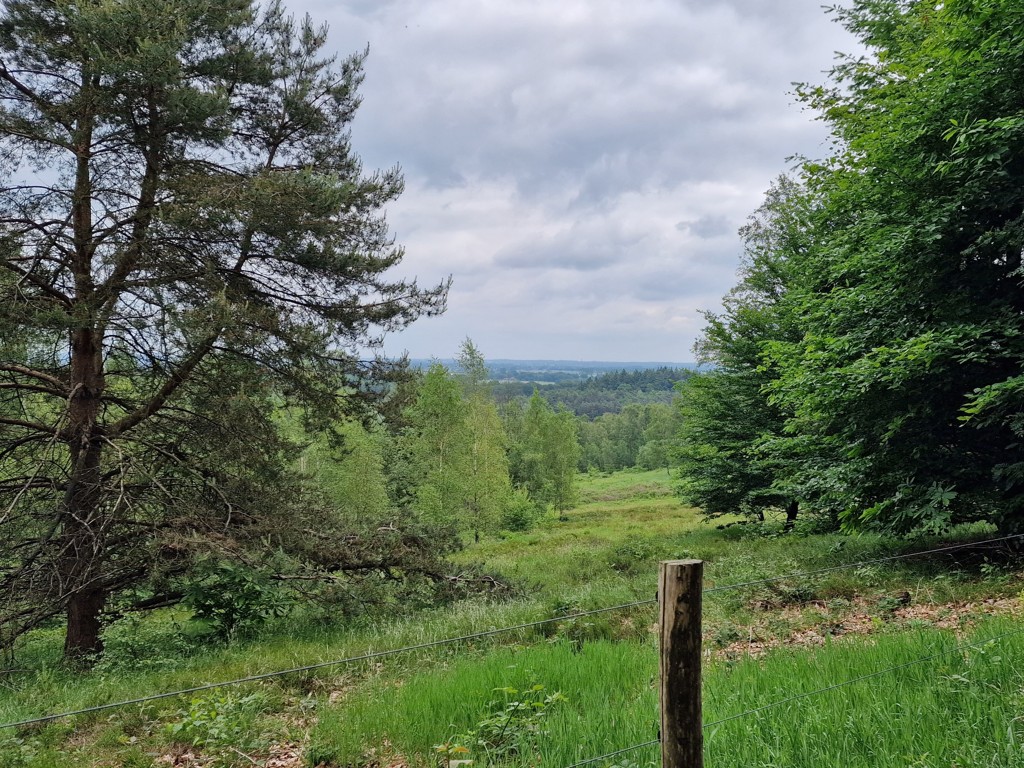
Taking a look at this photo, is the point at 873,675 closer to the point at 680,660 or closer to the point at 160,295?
the point at 680,660

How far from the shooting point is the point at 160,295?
27.8ft

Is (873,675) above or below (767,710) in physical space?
above

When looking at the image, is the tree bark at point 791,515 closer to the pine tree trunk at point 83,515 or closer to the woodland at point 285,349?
the woodland at point 285,349

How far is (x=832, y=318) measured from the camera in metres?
9.41

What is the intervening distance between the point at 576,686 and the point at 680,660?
2.49 m

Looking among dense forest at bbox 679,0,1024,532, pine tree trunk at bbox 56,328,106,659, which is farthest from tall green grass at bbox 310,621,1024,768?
pine tree trunk at bbox 56,328,106,659

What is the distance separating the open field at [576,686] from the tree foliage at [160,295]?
1812 millimetres

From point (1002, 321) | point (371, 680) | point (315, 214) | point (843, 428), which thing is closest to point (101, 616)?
point (371, 680)

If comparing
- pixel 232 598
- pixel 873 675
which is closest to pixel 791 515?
pixel 873 675

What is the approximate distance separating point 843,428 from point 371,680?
27.2ft

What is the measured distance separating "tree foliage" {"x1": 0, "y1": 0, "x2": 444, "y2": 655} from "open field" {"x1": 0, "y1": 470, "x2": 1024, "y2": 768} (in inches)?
71.4

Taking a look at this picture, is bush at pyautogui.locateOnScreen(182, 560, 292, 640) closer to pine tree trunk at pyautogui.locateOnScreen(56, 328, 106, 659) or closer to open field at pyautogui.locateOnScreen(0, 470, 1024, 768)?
open field at pyautogui.locateOnScreen(0, 470, 1024, 768)

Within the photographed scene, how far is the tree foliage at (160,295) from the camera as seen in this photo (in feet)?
25.7

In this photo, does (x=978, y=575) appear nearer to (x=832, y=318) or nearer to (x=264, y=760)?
(x=832, y=318)
